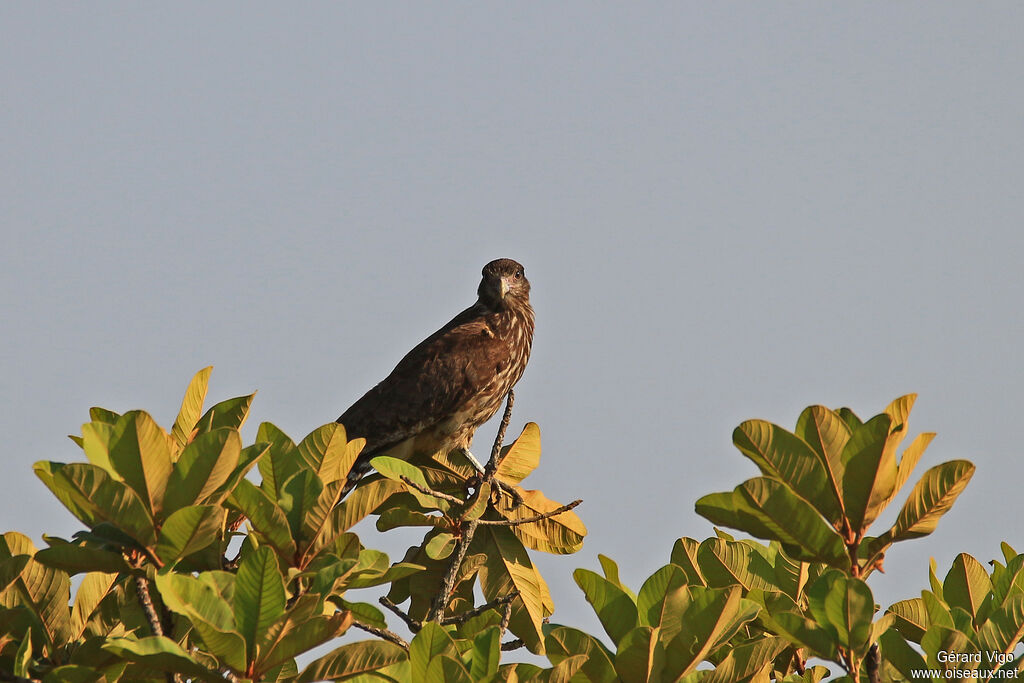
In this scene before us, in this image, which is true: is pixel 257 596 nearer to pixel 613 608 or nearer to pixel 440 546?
pixel 613 608

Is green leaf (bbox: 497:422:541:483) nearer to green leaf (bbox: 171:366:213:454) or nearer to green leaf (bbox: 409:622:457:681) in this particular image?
green leaf (bbox: 171:366:213:454)

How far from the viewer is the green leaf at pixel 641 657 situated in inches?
96.7

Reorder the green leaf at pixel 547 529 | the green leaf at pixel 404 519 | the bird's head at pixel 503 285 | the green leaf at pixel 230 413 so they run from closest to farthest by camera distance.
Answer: the green leaf at pixel 230 413 → the green leaf at pixel 404 519 → the green leaf at pixel 547 529 → the bird's head at pixel 503 285

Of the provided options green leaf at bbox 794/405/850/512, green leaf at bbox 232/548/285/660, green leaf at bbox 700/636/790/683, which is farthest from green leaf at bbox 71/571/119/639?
green leaf at bbox 794/405/850/512

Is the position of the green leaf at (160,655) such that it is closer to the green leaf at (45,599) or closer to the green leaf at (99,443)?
the green leaf at (99,443)

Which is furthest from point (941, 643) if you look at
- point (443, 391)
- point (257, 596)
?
point (443, 391)

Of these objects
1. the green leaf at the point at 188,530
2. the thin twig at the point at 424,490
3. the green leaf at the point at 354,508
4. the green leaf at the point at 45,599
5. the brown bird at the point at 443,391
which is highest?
the brown bird at the point at 443,391

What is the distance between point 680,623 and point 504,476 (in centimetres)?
165

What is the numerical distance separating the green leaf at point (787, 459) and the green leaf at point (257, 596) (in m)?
→ 1.02

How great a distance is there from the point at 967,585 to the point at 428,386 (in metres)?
3.73

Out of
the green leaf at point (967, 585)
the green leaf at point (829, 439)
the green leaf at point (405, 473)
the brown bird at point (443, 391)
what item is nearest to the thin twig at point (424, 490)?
the green leaf at point (405, 473)

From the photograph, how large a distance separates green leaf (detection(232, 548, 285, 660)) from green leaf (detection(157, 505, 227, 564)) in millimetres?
136

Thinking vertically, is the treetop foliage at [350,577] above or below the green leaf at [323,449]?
below

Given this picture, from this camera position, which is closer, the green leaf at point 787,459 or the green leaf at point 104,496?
the green leaf at point 104,496
